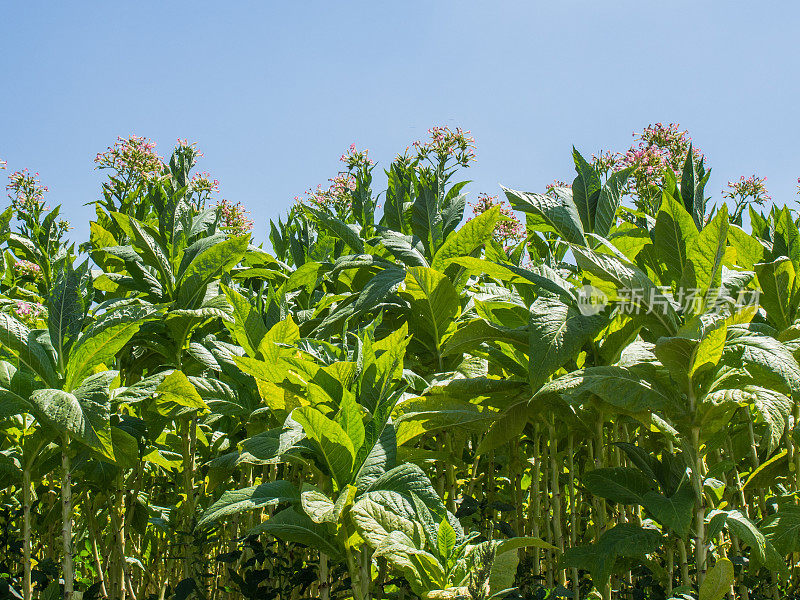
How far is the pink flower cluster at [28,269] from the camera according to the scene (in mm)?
4594

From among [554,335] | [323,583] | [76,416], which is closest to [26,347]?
[76,416]

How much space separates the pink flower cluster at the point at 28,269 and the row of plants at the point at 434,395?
1277mm

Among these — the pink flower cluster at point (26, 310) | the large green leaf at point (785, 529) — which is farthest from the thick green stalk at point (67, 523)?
the large green leaf at point (785, 529)

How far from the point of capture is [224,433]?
2953 mm

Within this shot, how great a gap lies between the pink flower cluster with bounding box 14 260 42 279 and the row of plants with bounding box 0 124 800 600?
1.28 m

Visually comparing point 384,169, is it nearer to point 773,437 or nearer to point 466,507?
point 466,507

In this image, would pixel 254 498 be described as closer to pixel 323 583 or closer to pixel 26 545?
pixel 323 583

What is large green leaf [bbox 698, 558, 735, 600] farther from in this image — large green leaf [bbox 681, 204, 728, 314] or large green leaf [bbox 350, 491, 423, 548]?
large green leaf [bbox 350, 491, 423, 548]

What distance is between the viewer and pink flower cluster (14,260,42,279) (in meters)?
4.59

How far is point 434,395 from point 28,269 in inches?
145

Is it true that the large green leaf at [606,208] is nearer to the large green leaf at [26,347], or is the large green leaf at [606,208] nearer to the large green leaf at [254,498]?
the large green leaf at [254,498]

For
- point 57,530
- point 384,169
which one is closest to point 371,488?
point 384,169

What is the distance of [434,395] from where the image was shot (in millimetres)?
2287

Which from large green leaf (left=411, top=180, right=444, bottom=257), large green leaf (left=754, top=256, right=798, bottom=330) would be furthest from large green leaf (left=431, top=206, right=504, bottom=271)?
large green leaf (left=754, top=256, right=798, bottom=330)
